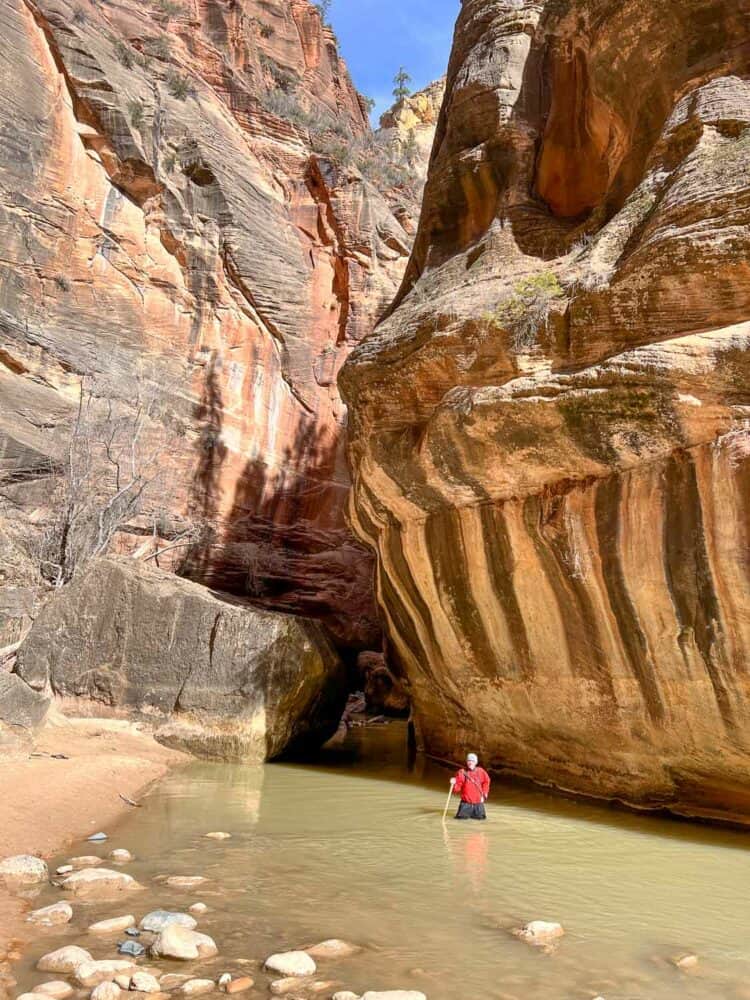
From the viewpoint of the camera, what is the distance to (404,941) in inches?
174

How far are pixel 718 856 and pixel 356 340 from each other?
17.4m

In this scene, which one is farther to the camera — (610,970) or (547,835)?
(547,835)

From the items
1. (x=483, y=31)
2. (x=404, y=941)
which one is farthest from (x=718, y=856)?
(x=483, y=31)

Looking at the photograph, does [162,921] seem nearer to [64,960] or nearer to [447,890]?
[64,960]

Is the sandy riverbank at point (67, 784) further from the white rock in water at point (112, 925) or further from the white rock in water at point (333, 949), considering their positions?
the white rock in water at point (333, 949)

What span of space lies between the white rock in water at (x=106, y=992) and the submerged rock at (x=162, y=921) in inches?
31.4

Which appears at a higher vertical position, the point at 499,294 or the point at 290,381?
the point at 290,381

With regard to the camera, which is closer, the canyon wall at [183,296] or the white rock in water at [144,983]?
the white rock in water at [144,983]

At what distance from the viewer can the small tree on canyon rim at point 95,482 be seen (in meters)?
15.1

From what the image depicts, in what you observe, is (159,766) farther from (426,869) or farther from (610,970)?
(610,970)

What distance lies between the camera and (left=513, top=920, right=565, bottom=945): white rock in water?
4.51 meters

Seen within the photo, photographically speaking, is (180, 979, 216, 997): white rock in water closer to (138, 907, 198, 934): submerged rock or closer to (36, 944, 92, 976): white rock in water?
(36, 944, 92, 976): white rock in water

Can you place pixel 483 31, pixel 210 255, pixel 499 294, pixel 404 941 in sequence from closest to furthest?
pixel 404 941 → pixel 499 294 → pixel 483 31 → pixel 210 255

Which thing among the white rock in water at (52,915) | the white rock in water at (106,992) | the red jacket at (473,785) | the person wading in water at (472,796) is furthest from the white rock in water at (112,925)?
the red jacket at (473,785)
